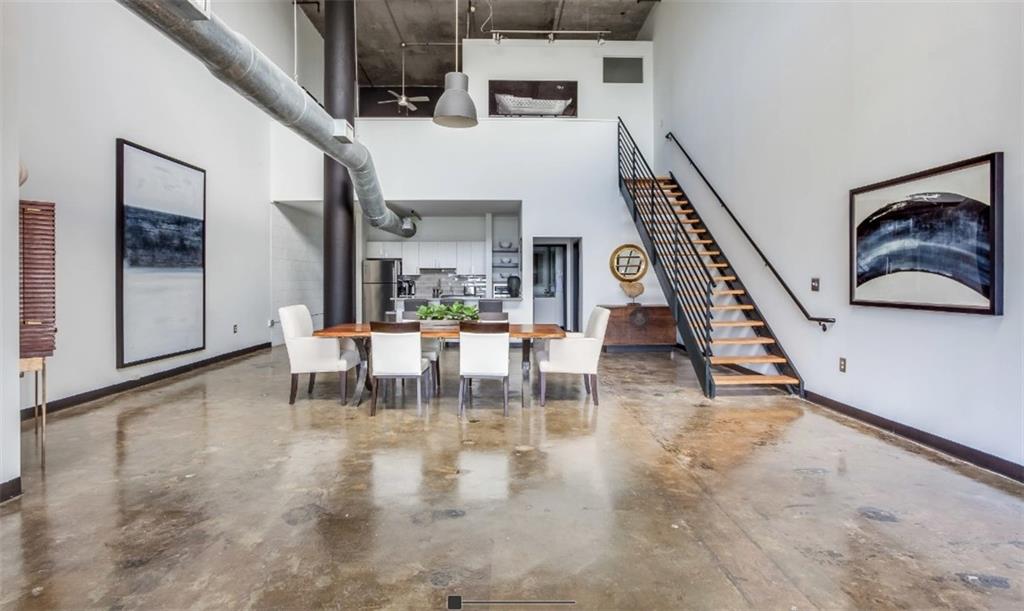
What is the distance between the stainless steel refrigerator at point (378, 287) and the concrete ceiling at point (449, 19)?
15.2 ft

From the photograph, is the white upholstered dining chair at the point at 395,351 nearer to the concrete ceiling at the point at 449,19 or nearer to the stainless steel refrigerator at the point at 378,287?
the stainless steel refrigerator at the point at 378,287

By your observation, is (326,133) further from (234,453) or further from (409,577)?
(409,577)

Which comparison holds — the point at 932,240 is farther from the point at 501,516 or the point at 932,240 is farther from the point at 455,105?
the point at 455,105

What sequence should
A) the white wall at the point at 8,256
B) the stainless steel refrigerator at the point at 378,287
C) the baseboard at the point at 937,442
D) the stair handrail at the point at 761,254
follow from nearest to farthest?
the white wall at the point at 8,256, the baseboard at the point at 937,442, the stair handrail at the point at 761,254, the stainless steel refrigerator at the point at 378,287

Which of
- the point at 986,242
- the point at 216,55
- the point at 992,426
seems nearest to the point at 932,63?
the point at 986,242

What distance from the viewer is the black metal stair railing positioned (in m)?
5.20

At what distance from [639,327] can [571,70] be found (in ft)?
16.8

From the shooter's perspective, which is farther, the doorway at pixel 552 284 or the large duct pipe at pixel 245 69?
the doorway at pixel 552 284

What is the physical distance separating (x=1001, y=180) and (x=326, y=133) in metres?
→ 5.27

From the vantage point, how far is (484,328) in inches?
169

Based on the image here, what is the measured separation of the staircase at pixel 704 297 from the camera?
5.09 m

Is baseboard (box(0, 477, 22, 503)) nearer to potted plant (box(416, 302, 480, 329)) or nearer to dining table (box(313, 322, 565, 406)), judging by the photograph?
dining table (box(313, 322, 565, 406))

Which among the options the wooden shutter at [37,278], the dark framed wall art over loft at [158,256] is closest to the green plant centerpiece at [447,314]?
the wooden shutter at [37,278]

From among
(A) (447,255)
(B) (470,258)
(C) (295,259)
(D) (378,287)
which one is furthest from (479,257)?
(C) (295,259)
